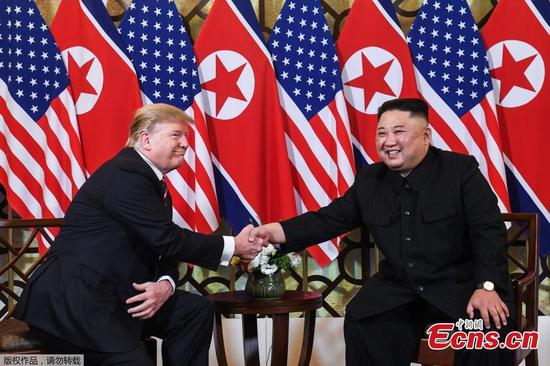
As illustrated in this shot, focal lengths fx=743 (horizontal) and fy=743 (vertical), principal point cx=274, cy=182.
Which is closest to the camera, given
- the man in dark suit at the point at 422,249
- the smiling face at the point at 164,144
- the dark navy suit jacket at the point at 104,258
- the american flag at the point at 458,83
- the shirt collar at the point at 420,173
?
the dark navy suit jacket at the point at 104,258

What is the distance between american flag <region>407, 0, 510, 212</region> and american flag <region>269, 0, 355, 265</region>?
20.3 inches

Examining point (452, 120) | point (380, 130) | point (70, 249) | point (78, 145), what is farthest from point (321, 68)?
point (70, 249)

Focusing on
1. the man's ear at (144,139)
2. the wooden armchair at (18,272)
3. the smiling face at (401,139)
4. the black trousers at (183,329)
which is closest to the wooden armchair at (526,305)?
the smiling face at (401,139)

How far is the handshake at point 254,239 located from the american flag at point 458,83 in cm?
123

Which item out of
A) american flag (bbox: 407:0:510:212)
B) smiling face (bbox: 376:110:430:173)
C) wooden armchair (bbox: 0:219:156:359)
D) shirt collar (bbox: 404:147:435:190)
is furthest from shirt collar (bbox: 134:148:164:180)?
american flag (bbox: 407:0:510:212)

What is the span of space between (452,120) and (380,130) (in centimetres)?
108

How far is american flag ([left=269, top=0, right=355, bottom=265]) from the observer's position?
4.35 m

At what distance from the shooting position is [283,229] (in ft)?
11.9

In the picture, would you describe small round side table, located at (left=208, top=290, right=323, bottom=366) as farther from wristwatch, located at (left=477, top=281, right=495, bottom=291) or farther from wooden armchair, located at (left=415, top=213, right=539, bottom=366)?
wristwatch, located at (left=477, top=281, right=495, bottom=291)

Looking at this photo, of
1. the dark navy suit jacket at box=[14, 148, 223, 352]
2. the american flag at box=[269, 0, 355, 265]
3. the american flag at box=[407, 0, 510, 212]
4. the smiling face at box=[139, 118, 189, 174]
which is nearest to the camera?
the dark navy suit jacket at box=[14, 148, 223, 352]

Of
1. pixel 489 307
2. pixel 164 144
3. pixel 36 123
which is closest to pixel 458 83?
pixel 489 307

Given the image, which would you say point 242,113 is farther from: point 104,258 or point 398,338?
point 398,338

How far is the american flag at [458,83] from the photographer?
4.24 metres

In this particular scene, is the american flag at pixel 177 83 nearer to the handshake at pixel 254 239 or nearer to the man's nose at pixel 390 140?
the handshake at pixel 254 239
